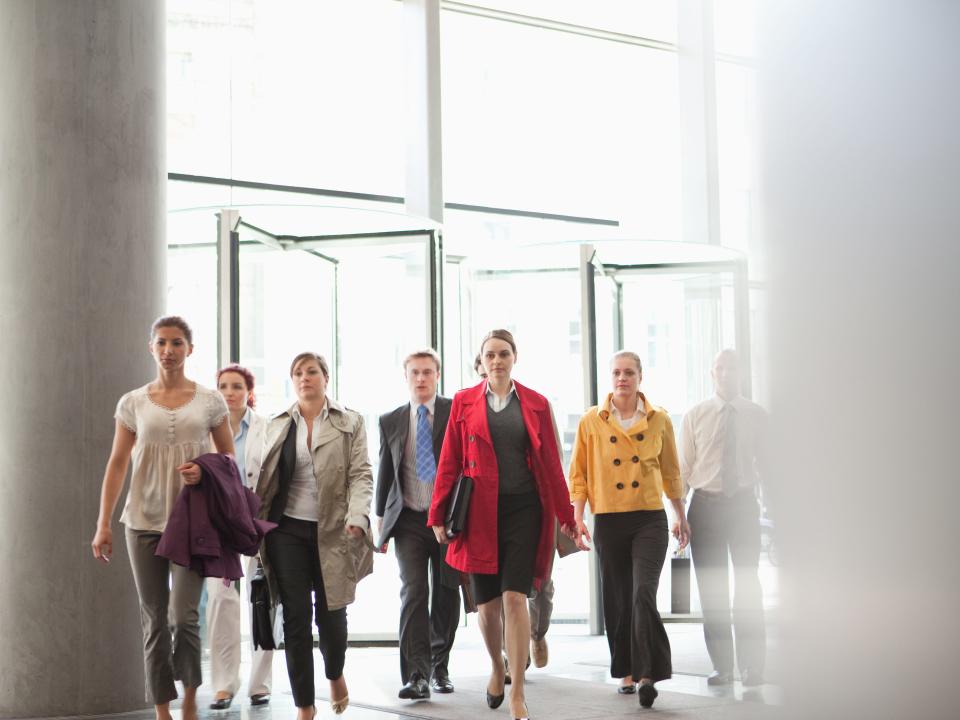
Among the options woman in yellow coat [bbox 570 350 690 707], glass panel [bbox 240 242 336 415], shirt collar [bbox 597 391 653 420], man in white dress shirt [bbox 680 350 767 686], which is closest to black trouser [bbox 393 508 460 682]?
woman in yellow coat [bbox 570 350 690 707]

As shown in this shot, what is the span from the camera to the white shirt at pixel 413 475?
6.66 metres

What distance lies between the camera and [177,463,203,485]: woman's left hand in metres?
5.18

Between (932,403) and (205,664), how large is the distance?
23.1 ft

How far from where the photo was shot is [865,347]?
134 cm

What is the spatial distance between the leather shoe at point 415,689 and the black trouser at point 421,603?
35mm

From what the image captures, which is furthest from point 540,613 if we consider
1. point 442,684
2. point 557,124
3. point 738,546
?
point 738,546

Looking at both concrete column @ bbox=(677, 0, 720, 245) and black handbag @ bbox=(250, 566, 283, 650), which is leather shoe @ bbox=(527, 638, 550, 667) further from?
concrete column @ bbox=(677, 0, 720, 245)

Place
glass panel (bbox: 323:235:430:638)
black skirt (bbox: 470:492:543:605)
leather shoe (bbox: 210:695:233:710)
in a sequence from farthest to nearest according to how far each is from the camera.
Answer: glass panel (bbox: 323:235:430:638)
leather shoe (bbox: 210:695:233:710)
black skirt (bbox: 470:492:543:605)

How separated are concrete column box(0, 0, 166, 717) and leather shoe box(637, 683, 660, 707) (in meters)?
2.58

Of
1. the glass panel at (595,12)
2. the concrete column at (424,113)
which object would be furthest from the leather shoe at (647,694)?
the glass panel at (595,12)

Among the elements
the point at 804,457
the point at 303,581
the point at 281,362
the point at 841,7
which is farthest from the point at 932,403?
the point at 281,362

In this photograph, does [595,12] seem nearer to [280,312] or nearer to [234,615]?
[280,312]

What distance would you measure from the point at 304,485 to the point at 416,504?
111 cm

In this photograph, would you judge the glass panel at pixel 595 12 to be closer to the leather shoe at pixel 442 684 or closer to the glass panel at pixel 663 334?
the glass panel at pixel 663 334
